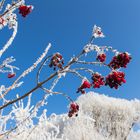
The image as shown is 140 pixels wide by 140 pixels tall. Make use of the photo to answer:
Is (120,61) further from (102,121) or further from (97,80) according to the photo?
(102,121)

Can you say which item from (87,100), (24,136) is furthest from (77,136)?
(24,136)

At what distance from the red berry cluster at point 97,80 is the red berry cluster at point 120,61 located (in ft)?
0.48

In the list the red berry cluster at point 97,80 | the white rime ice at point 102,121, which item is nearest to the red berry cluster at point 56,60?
the red berry cluster at point 97,80

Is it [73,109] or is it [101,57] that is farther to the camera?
[73,109]

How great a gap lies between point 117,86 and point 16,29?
1.46m

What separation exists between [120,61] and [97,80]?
10.3 inches

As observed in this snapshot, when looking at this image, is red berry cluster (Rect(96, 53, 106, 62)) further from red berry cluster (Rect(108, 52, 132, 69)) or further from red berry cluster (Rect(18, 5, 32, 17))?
red berry cluster (Rect(18, 5, 32, 17))

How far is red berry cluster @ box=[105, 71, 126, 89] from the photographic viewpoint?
3.16 metres

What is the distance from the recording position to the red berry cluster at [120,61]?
3.17 meters

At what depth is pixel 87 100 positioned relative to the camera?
27.6 m

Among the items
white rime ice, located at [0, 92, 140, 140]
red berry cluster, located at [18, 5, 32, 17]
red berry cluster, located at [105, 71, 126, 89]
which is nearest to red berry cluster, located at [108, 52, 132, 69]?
red berry cluster, located at [105, 71, 126, 89]

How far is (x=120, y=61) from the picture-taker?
10.4 ft

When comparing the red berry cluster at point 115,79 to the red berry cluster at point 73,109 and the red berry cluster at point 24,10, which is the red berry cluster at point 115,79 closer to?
the red berry cluster at point 73,109

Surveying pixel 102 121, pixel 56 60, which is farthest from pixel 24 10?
pixel 102 121
